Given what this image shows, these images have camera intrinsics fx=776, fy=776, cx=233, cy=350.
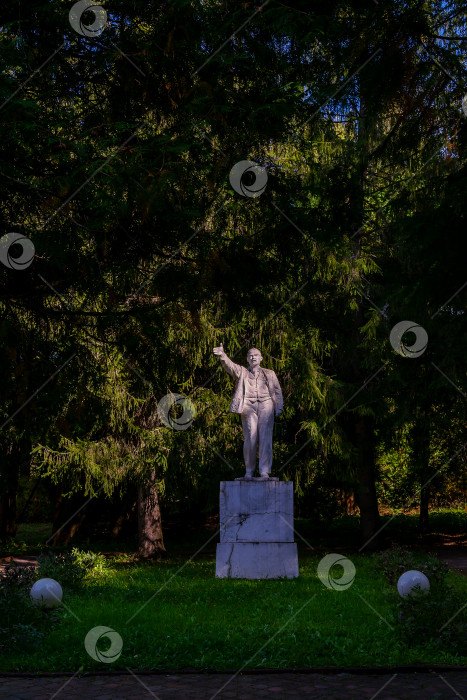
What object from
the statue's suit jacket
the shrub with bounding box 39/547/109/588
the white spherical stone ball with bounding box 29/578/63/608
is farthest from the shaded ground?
the statue's suit jacket

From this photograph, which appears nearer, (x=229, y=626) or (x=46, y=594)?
(x=229, y=626)

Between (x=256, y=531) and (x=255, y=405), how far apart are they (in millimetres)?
2032

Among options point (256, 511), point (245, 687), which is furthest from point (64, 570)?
point (245, 687)

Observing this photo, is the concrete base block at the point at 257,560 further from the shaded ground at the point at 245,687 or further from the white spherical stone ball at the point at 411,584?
the shaded ground at the point at 245,687

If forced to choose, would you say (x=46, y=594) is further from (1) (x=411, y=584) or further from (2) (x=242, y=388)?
(2) (x=242, y=388)

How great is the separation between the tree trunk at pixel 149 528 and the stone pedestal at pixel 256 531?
393 centimetres

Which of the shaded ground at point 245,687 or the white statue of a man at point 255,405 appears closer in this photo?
the shaded ground at point 245,687

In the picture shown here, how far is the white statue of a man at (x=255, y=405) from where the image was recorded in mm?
12531

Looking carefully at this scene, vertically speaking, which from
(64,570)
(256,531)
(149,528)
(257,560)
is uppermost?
(256,531)

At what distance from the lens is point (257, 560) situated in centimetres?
1163

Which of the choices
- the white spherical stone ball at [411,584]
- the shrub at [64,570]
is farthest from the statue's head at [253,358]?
the white spherical stone ball at [411,584]

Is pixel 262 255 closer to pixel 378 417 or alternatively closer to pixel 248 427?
pixel 248 427

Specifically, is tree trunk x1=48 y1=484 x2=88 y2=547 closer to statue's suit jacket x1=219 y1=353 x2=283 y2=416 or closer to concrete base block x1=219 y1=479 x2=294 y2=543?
statue's suit jacket x1=219 y1=353 x2=283 y2=416

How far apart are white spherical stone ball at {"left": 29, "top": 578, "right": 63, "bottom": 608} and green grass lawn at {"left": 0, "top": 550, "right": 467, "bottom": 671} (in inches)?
6.9
